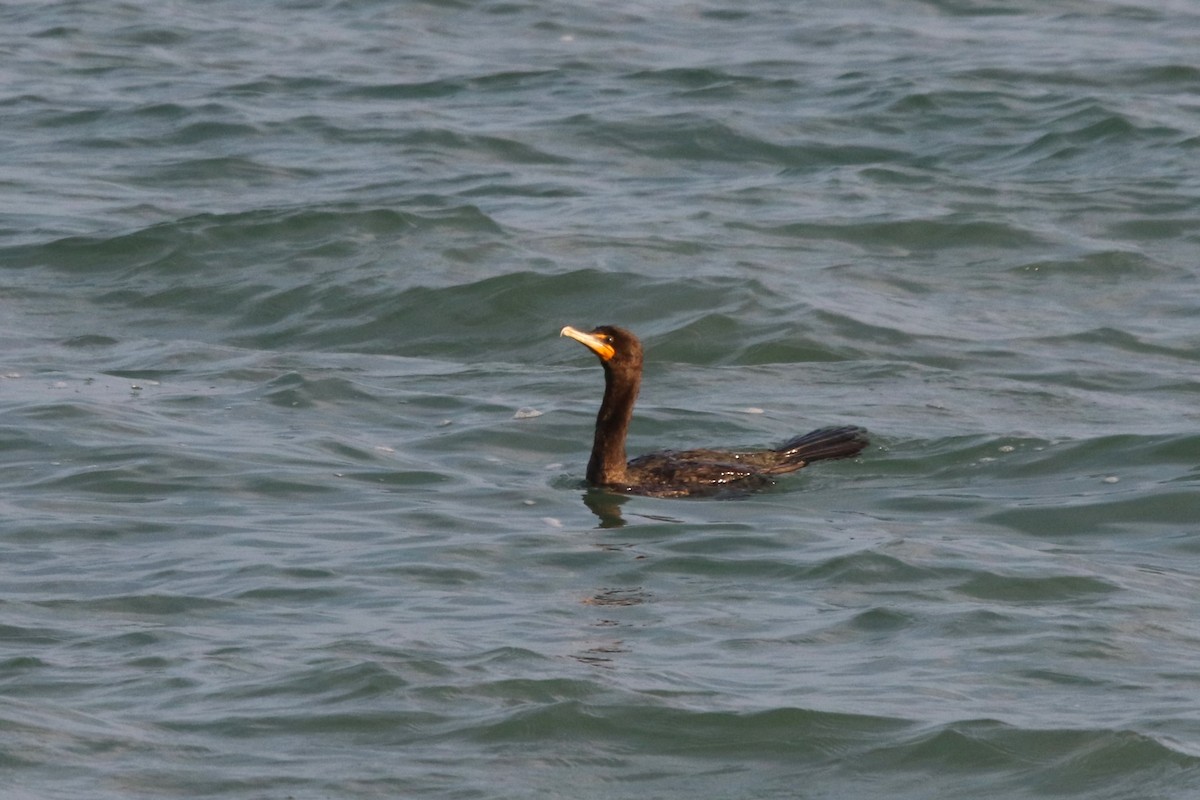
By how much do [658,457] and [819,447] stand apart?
0.74m

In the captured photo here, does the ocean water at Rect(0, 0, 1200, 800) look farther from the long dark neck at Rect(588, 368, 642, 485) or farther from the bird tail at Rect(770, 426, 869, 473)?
the long dark neck at Rect(588, 368, 642, 485)

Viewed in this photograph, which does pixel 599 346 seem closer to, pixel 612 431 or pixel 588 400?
pixel 612 431

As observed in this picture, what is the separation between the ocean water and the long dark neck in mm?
230

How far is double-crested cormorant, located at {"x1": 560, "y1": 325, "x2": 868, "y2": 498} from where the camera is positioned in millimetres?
10133

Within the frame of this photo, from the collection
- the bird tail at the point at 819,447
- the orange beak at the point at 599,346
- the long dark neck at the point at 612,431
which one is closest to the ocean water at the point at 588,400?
the bird tail at the point at 819,447

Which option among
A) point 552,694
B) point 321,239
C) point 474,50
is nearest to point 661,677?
point 552,694

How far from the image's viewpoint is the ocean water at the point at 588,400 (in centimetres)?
682

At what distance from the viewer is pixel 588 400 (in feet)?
39.3

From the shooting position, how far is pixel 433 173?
17.3 m

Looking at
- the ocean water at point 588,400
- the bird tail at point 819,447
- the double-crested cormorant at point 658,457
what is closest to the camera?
the ocean water at point 588,400

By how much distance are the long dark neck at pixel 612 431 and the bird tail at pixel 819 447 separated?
2.33 feet

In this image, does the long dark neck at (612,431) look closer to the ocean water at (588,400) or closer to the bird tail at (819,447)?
the ocean water at (588,400)

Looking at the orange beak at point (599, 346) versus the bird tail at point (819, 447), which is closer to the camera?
the orange beak at point (599, 346)

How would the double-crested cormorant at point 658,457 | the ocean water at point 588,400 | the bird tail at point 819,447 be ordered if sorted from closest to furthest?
the ocean water at point 588,400 < the double-crested cormorant at point 658,457 < the bird tail at point 819,447
